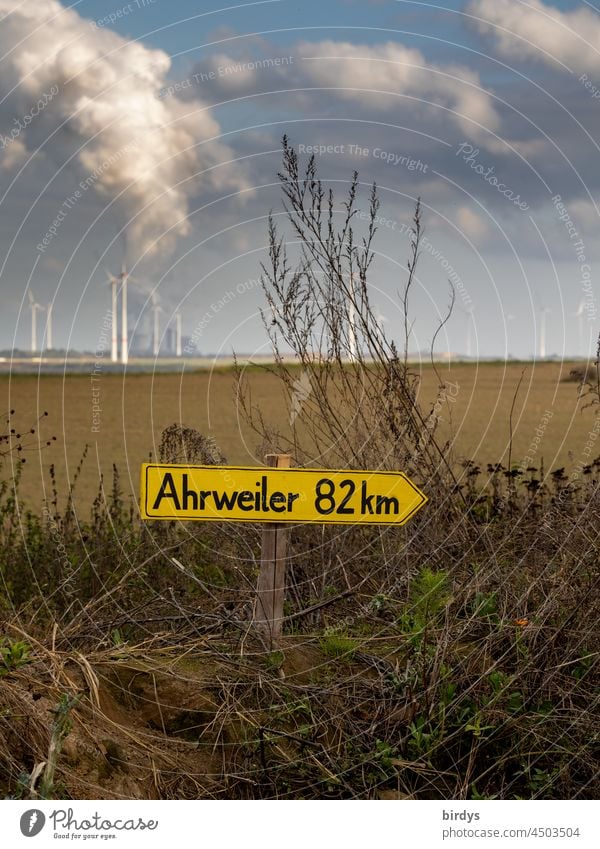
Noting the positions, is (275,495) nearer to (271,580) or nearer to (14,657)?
(271,580)

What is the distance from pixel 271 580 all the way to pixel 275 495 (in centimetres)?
60

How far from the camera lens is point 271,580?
6105 mm

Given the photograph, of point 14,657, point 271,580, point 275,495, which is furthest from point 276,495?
point 14,657

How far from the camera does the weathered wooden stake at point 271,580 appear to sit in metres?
6.03

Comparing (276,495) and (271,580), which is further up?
(276,495)

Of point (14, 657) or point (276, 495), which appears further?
point (276, 495)

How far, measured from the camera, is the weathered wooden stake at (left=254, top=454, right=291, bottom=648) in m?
6.03

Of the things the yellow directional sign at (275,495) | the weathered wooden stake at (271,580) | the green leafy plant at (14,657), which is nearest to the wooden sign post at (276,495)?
the yellow directional sign at (275,495)

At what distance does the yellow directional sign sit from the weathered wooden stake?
0.21m

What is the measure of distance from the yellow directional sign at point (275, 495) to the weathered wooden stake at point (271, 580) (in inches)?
8.1

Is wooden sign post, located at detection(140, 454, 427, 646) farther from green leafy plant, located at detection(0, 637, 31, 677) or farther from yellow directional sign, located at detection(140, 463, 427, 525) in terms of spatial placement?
green leafy plant, located at detection(0, 637, 31, 677)

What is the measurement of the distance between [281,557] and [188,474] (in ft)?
2.62

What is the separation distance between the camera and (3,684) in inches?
209

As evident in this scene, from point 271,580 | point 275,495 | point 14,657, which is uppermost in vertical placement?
point 275,495
